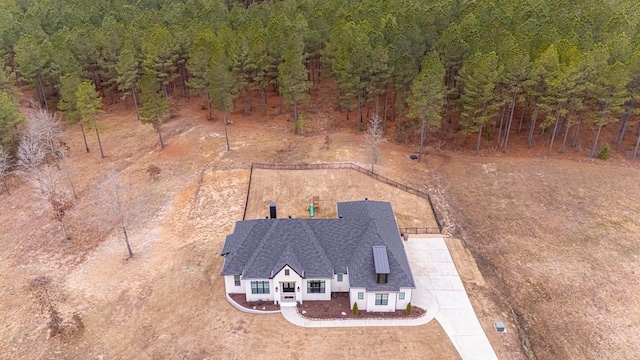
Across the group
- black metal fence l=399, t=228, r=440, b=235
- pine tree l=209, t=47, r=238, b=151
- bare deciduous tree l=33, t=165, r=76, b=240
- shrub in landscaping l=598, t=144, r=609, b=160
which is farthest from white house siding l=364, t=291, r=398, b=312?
shrub in landscaping l=598, t=144, r=609, b=160

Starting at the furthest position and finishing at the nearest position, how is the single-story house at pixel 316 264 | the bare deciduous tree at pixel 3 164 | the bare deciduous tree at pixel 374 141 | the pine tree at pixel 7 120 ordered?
the pine tree at pixel 7 120 → the bare deciduous tree at pixel 374 141 → the bare deciduous tree at pixel 3 164 → the single-story house at pixel 316 264

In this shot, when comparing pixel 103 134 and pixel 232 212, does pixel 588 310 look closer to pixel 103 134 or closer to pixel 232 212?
pixel 232 212

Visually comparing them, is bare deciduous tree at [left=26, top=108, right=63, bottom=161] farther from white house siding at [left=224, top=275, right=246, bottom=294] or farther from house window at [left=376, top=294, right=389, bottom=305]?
house window at [left=376, top=294, right=389, bottom=305]

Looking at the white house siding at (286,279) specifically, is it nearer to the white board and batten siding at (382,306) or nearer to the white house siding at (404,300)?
the white board and batten siding at (382,306)

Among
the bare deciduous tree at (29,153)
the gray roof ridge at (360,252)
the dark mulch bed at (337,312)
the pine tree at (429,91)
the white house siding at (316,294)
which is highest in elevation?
the pine tree at (429,91)

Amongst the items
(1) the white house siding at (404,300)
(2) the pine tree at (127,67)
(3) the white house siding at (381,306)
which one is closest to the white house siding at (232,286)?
(3) the white house siding at (381,306)

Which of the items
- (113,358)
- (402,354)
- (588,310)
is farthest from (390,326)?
(113,358)

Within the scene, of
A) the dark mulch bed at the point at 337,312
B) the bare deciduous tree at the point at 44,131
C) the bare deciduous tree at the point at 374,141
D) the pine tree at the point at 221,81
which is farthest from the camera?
the pine tree at the point at 221,81

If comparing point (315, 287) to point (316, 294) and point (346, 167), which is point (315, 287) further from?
point (346, 167)
